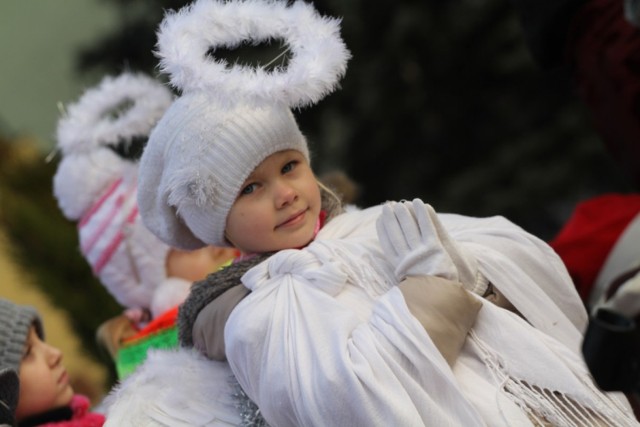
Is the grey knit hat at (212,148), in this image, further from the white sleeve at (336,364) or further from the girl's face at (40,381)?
the girl's face at (40,381)

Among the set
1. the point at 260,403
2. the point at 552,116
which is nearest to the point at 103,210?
the point at 260,403

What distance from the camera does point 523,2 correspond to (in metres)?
1.47

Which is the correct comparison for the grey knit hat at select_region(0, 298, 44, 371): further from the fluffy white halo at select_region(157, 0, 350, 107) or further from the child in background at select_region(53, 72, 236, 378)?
the fluffy white halo at select_region(157, 0, 350, 107)

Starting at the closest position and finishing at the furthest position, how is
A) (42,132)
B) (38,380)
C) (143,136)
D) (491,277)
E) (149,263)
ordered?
(491,277), (38,380), (143,136), (149,263), (42,132)

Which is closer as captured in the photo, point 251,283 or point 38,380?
point 251,283

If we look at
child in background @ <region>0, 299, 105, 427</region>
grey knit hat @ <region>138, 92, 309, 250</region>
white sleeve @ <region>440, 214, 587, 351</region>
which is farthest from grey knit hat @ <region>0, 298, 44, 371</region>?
white sleeve @ <region>440, 214, 587, 351</region>

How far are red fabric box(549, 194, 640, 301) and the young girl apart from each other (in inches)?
20.2

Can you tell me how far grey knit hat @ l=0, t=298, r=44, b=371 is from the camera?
1.06 metres

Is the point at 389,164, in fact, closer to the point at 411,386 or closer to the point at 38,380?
the point at 38,380

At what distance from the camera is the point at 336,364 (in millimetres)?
815

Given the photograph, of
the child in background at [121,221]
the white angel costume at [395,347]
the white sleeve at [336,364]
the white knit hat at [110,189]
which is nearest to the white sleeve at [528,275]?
the white angel costume at [395,347]

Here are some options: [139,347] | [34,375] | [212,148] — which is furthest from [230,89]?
[139,347]

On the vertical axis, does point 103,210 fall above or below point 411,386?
above

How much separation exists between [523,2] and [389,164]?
2.04ft
